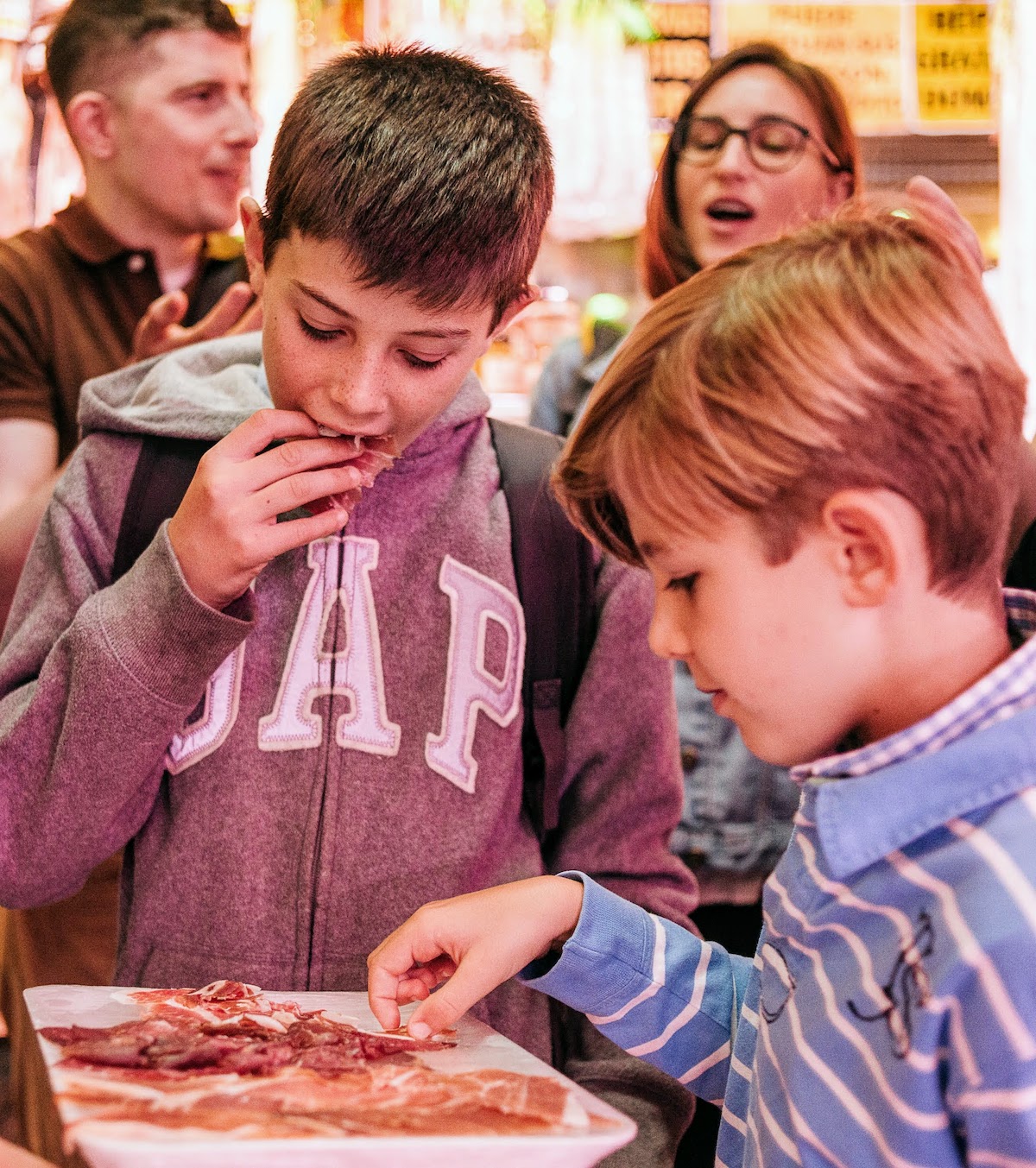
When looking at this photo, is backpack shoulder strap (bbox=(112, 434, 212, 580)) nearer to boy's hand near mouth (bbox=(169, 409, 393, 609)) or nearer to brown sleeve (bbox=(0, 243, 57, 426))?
boy's hand near mouth (bbox=(169, 409, 393, 609))

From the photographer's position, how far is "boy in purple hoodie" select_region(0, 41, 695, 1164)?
3.87 feet

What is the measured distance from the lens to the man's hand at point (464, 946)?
1016 millimetres

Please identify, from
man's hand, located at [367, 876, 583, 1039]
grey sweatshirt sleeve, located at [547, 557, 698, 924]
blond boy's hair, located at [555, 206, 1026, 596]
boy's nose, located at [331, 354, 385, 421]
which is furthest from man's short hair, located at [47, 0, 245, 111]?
man's hand, located at [367, 876, 583, 1039]

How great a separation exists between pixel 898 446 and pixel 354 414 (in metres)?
0.54

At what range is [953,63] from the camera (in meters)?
3.43

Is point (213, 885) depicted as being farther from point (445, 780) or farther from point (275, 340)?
point (275, 340)

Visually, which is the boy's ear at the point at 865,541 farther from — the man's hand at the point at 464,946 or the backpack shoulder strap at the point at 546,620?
the backpack shoulder strap at the point at 546,620

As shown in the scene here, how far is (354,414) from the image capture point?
48.0 inches

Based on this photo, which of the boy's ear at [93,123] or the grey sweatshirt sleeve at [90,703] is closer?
the grey sweatshirt sleeve at [90,703]

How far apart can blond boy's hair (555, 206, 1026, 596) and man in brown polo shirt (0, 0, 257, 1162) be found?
134 cm

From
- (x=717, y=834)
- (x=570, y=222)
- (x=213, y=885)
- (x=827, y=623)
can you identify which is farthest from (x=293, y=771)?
Answer: (x=570, y=222)

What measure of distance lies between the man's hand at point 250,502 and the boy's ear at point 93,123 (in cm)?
131

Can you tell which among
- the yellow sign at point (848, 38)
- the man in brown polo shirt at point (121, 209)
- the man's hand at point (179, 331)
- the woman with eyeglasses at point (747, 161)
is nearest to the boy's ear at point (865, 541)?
the man's hand at point (179, 331)

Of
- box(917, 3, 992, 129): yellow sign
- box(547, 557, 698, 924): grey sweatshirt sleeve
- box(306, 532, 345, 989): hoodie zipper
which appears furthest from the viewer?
box(917, 3, 992, 129): yellow sign
